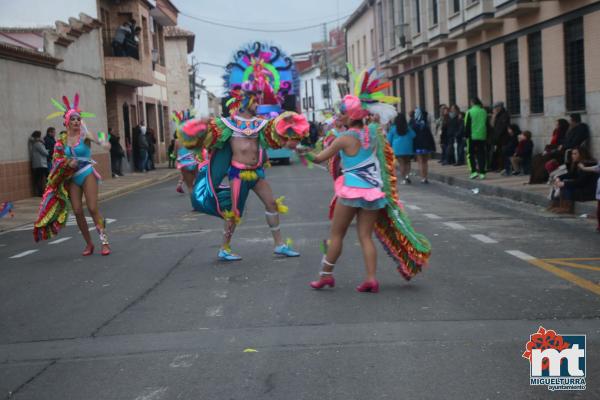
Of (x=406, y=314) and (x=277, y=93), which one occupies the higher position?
(x=277, y=93)

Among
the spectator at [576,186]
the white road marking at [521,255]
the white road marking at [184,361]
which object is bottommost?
the white road marking at [521,255]

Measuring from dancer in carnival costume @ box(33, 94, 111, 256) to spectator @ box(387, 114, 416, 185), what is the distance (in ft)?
36.8

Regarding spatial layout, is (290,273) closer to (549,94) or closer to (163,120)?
(549,94)

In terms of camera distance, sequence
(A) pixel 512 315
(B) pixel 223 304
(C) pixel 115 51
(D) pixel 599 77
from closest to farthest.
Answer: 1. (A) pixel 512 315
2. (B) pixel 223 304
3. (D) pixel 599 77
4. (C) pixel 115 51

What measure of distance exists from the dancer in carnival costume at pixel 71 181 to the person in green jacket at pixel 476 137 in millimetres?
11690

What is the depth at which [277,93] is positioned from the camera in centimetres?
1148

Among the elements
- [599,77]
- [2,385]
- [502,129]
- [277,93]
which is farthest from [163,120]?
[2,385]

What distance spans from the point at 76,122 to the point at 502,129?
535 inches

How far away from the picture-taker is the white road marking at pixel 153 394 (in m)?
4.82

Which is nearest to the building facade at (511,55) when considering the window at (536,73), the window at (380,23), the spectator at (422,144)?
the window at (536,73)

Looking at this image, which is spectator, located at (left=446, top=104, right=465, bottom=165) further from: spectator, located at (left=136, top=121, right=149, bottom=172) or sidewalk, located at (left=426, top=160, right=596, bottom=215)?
spectator, located at (left=136, top=121, right=149, bottom=172)

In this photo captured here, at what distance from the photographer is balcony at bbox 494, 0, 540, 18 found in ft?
68.9

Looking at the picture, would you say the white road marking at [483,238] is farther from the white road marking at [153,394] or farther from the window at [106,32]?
the window at [106,32]

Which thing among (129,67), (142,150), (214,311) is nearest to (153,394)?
(214,311)
